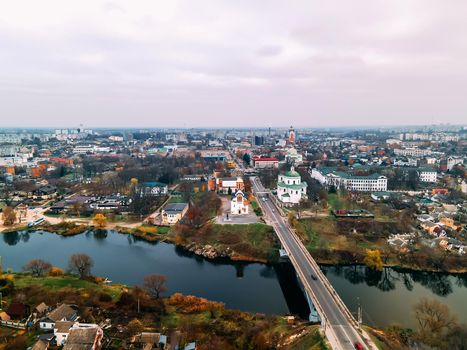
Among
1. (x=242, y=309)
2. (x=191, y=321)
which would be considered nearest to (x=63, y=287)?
(x=191, y=321)

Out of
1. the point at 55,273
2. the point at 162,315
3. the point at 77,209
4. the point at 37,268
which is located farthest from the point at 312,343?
the point at 77,209

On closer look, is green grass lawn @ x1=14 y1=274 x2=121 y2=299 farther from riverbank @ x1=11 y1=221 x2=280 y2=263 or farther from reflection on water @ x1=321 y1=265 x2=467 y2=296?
reflection on water @ x1=321 y1=265 x2=467 y2=296

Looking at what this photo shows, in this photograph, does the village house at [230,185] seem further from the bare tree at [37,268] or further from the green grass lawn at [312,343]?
the green grass lawn at [312,343]

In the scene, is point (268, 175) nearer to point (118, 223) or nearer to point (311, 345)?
point (118, 223)

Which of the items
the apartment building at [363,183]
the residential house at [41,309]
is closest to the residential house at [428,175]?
the apartment building at [363,183]

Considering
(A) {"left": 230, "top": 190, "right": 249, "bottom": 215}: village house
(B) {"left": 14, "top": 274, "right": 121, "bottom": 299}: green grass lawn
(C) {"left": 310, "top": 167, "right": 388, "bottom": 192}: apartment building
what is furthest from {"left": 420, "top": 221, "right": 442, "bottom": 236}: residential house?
(B) {"left": 14, "top": 274, "right": 121, "bottom": 299}: green grass lawn

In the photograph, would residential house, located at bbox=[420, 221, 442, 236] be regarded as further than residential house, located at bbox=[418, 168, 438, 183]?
No
